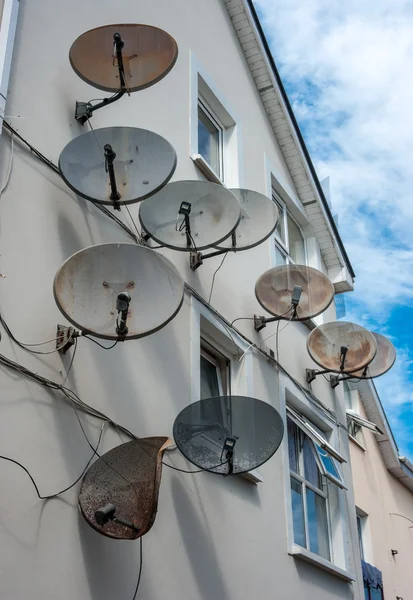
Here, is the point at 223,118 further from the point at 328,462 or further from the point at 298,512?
the point at 298,512

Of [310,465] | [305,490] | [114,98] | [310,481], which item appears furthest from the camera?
[310,465]

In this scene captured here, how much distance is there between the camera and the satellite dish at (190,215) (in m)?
7.27

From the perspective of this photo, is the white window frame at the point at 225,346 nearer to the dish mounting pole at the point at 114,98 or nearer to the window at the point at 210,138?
the dish mounting pole at the point at 114,98

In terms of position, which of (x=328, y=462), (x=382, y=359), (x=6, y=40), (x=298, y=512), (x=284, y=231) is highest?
(x=284, y=231)

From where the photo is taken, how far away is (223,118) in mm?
11070

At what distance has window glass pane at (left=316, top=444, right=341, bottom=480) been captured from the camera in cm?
1010

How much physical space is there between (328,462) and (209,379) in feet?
8.27

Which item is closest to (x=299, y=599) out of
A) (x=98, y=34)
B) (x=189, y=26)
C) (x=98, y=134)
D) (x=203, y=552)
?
(x=203, y=552)

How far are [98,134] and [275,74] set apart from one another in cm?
704

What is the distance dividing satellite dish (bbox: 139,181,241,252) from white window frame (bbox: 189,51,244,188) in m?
2.28

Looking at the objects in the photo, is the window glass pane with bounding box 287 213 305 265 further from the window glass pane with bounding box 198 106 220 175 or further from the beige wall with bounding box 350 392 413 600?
the beige wall with bounding box 350 392 413 600

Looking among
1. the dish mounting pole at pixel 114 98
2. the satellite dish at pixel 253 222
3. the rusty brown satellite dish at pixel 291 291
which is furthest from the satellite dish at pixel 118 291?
the rusty brown satellite dish at pixel 291 291

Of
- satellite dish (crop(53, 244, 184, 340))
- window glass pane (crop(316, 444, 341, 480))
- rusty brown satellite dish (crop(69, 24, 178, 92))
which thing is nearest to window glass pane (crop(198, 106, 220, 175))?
rusty brown satellite dish (crop(69, 24, 178, 92))

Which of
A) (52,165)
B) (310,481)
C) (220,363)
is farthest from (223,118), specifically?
(310,481)
